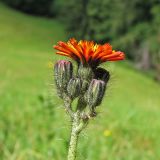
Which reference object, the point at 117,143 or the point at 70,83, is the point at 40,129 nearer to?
the point at 117,143

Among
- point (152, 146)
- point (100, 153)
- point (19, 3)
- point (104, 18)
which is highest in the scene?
point (100, 153)

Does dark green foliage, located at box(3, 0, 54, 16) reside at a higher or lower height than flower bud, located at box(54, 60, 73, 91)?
lower

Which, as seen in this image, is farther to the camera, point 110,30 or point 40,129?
point 110,30

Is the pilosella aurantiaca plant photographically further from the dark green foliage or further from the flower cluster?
the dark green foliage

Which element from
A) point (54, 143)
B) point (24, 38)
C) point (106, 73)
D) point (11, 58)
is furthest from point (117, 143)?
point (24, 38)

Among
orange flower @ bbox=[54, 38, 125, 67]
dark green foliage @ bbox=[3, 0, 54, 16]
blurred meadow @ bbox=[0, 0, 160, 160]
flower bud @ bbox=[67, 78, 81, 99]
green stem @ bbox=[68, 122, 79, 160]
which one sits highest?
orange flower @ bbox=[54, 38, 125, 67]

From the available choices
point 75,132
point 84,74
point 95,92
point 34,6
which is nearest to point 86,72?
point 84,74

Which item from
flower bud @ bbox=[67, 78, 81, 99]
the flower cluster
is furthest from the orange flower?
flower bud @ bbox=[67, 78, 81, 99]

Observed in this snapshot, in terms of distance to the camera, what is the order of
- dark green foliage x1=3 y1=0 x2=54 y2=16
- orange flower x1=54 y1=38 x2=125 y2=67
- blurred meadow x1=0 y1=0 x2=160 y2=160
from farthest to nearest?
dark green foliage x1=3 y1=0 x2=54 y2=16, blurred meadow x1=0 y1=0 x2=160 y2=160, orange flower x1=54 y1=38 x2=125 y2=67
